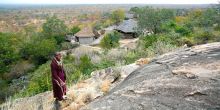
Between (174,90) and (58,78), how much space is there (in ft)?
12.3

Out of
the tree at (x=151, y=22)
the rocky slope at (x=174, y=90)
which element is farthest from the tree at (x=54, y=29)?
the rocky slope at (x=174, y=90)

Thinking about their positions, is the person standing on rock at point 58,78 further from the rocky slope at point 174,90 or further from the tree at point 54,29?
the tree at point 54,29

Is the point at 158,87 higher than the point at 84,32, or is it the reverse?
the point at 158,87

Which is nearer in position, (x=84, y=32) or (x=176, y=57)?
(x=176, y=57)

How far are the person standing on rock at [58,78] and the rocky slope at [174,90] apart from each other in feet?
7.43

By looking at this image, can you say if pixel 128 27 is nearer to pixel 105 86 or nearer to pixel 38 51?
pixel 38 51

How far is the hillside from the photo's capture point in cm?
612

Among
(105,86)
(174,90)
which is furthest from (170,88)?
(105,86)

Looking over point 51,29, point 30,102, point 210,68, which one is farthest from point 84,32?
point 210,68

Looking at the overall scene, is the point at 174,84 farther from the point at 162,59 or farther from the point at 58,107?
the point at 58,107

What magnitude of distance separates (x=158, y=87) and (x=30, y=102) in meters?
5.44

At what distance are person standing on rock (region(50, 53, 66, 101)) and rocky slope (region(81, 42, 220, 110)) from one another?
2.26 m

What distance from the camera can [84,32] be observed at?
57.8 meters

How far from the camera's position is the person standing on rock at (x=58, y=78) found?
360 inches
